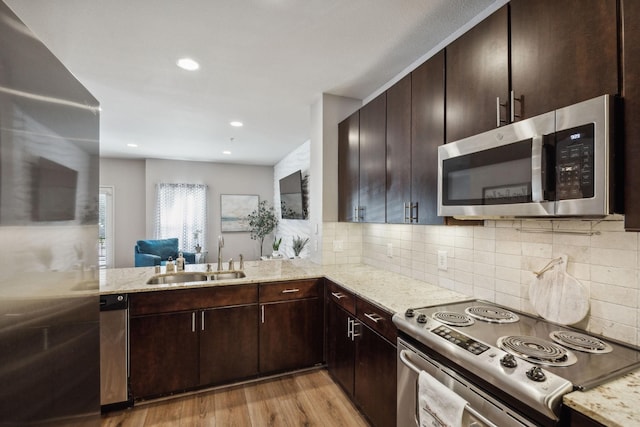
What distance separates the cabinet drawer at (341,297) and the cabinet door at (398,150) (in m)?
0.62

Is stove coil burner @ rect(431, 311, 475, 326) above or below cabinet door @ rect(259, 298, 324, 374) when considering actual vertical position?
above

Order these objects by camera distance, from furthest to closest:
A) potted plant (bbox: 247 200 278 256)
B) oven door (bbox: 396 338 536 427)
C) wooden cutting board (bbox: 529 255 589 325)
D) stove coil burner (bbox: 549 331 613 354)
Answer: potted plant (bbox: 247 200 278 256), wooden cutting board (bbox: 529 255 589 325), stove coil burner (bbox: 549 331 613 354), oven door (bbox: 396 338 536 427)

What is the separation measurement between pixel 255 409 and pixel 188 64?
265 cm

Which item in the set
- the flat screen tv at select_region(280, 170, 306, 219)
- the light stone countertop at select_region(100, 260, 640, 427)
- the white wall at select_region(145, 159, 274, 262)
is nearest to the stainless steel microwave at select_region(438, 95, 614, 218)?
the light stone countertop at select_region(100, 260, 640, 427)

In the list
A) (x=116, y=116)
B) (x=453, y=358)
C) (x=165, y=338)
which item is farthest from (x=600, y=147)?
(x=116, y=116)

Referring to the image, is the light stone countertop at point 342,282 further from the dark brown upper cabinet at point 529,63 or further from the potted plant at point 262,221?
the potted plant at point 262,221

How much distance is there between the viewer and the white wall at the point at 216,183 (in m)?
6.05

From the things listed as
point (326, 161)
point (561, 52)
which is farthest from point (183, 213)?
point (561, 52)

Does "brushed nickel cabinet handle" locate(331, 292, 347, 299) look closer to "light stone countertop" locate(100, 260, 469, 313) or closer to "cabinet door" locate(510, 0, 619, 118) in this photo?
"light stone countertop" locate(100, 260, 469, 313)

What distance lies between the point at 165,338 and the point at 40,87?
6.42 feet

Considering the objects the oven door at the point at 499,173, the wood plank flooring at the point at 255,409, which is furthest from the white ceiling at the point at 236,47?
the wood plank flooring at the point at 255,409

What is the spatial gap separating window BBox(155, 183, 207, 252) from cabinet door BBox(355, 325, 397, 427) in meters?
5.15

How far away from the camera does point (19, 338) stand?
0.67m

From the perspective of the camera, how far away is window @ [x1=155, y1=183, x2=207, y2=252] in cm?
605
